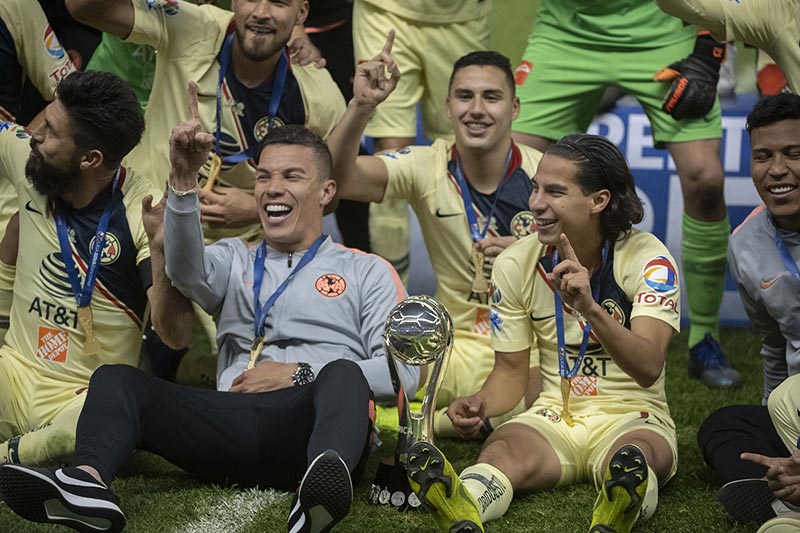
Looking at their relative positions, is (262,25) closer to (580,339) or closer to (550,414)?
(580,339)

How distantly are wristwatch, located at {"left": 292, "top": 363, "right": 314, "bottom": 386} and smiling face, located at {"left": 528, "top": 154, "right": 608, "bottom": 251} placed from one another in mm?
928

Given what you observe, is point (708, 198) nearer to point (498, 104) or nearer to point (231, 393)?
point (498, 104)

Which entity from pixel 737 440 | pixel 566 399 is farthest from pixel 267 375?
pixel 737 440

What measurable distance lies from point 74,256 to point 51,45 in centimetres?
127

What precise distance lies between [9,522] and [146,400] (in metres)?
0.57

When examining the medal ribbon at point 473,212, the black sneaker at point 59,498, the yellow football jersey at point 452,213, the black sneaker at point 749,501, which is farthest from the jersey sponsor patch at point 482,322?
the black sneaker at point 59,498

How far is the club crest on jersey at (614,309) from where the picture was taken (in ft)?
15.1

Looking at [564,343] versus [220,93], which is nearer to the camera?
[564,343]

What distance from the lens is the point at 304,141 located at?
16.4 feet

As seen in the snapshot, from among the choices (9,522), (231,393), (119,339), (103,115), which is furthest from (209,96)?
(9,522)

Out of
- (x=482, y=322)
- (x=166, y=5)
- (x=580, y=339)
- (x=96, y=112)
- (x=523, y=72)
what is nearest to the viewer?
(x=580, y=339)

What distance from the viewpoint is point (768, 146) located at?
15.4 feet

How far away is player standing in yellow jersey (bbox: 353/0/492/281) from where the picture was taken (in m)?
6.39

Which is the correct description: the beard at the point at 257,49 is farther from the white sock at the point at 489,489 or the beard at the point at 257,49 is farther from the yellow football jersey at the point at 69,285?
the white sock at the point at 489,489
